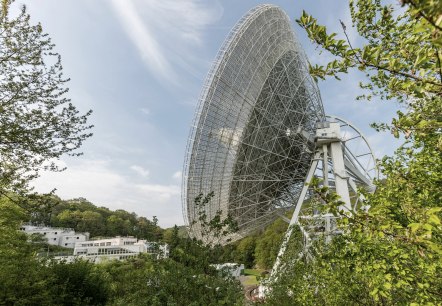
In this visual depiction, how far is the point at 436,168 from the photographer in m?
6.46

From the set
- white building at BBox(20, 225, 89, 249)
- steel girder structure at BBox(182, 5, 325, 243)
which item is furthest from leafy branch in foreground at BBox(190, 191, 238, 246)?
white building at BBox(20, 225, 89, 249)

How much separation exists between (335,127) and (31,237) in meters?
24.0

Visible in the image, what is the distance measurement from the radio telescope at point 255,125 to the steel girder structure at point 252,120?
0.06 metres

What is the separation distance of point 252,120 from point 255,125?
1.30ft

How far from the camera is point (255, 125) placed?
18.2 m

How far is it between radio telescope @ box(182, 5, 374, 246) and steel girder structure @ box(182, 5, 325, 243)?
0.06 meters

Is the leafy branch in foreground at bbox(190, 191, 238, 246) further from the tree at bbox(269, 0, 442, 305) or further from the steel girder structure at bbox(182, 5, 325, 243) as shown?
the steel girder structure at bbox(182, 5, 325, 243)

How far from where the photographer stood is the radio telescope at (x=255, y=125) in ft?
57.4

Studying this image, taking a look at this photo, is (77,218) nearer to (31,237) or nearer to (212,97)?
(31,237)

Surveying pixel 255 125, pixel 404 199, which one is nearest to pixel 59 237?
pixel 255 125

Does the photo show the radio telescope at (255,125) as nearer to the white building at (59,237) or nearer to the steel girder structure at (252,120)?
the steel girder structure at (252,120)

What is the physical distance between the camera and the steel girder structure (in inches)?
687

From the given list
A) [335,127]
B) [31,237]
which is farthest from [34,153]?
[335,127]

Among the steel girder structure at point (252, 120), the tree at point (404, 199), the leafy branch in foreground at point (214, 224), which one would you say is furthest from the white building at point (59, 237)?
the tree at point (404, 199)
